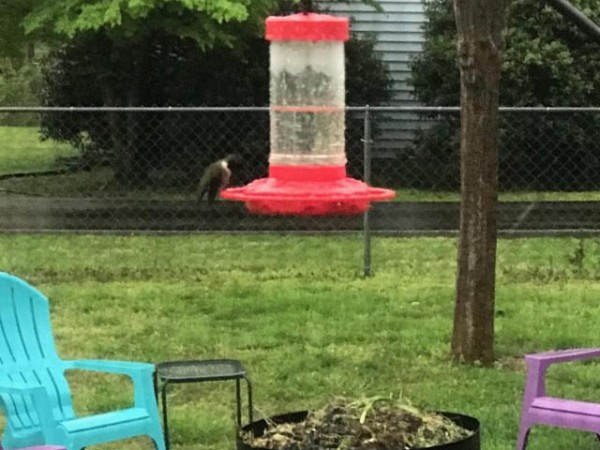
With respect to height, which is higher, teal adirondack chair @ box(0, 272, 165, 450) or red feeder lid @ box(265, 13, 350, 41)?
red feeder lid @ box(265, 13, 350, 41)

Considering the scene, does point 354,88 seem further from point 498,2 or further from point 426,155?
point 498,2

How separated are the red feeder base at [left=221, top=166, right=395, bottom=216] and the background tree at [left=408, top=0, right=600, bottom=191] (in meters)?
14.3

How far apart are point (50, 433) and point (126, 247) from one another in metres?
7.95

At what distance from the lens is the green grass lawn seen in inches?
256

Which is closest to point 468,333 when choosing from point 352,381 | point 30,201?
point 352,381

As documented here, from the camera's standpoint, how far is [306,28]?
330 cm

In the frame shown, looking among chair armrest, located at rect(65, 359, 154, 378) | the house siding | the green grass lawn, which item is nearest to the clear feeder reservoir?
chair armrest, located at rect(65, 359, 154, 378)

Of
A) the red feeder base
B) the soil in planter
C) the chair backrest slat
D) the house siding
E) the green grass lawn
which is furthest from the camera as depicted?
the house siding

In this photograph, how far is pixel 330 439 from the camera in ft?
11.7

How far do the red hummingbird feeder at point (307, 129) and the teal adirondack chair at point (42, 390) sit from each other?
1.63 m

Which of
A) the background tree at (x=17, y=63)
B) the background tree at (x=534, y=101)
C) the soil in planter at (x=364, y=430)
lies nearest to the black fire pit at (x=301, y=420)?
the soil in planter at (x=364, y=430)

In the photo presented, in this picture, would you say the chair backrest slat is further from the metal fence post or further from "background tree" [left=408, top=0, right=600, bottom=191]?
"background tree" [left=408, top=0, right=600, bottom=191]

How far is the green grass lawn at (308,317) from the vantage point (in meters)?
6.50

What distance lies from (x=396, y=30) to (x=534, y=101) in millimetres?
3113
